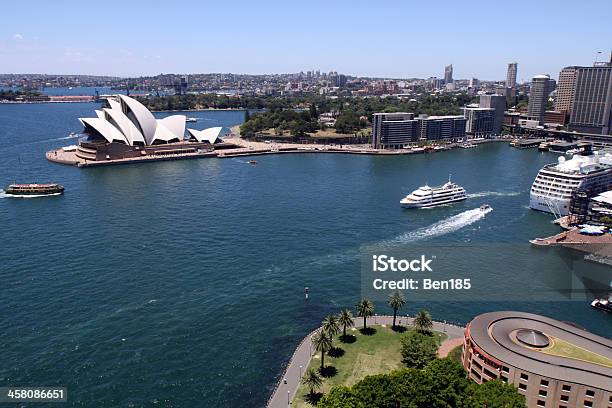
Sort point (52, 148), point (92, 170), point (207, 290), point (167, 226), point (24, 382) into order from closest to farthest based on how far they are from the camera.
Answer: point (24, 382)
point (207, 290)
point (167, 226)
point (92, 170)
point (52, 148)

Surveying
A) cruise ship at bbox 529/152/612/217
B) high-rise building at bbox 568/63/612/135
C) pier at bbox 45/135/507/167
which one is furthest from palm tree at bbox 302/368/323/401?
high-rise building at bbox 568/63/612/135

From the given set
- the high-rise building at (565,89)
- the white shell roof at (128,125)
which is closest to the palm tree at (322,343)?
the white shell roof at (128,125)

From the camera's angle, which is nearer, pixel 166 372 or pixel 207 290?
pixel 166 372

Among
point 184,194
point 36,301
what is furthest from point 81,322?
point 184,194

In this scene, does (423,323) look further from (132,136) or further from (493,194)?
(132,136)

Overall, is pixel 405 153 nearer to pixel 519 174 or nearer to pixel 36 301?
pixel 519 174

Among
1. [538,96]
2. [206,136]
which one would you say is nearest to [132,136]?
[206,136]
